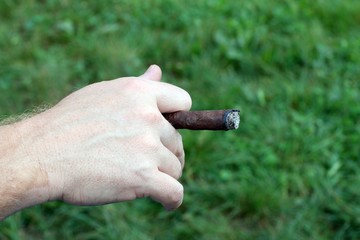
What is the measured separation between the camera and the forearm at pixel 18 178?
1.66 meters

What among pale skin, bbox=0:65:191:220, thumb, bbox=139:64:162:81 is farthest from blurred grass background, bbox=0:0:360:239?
pale skin, bbox=0:65:191:220

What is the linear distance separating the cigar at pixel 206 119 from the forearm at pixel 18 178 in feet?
1.45

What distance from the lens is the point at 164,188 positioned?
1706mm

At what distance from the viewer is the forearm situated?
1.66 m

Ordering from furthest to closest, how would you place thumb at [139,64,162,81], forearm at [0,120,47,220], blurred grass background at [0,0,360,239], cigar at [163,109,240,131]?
blurred grass background at [0,0,360,239] < thumb at [139,64,162,81] < cigar at [163,109,240,131] < forearm at [0,120,47,220]

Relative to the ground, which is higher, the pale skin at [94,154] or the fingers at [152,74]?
the fingers at [152,74]

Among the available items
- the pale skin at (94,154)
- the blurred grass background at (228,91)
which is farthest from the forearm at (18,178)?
the blurred grass background at (228,91)

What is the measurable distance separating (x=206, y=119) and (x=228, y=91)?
2.45 metres

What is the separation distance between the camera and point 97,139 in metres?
1.70

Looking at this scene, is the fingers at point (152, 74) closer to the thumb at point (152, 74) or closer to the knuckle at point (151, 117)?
the thumb at point (152, 74)

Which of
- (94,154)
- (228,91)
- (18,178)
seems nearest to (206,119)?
(94,154)

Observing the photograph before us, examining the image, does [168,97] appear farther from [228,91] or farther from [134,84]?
[228,91]

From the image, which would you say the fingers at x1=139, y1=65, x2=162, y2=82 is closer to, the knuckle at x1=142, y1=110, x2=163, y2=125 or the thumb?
the thumb

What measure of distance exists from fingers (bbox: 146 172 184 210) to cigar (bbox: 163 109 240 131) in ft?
0.66
